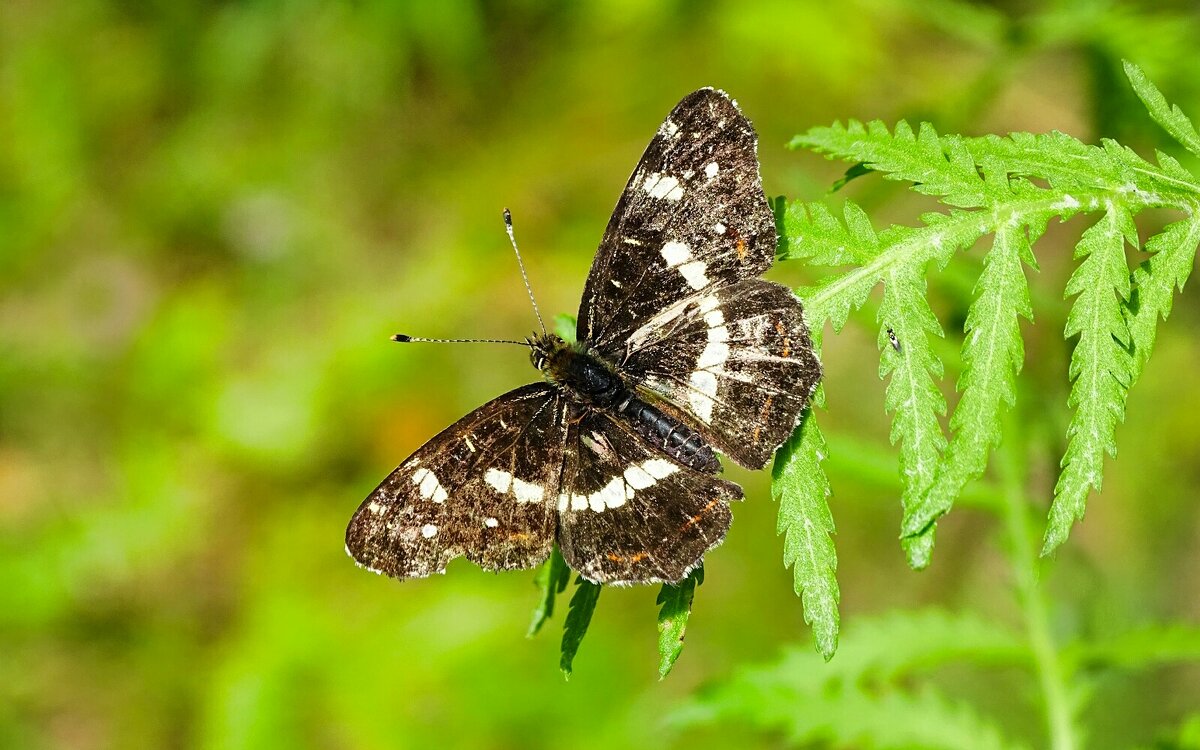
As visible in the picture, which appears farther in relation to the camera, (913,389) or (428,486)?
(428,486)

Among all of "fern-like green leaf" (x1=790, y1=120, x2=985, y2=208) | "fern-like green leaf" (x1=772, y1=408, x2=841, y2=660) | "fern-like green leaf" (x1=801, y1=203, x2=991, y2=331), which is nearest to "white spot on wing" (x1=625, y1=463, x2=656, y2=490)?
"fern-like green leaf" (x1=772, y1=408, x2=841, y2=660)

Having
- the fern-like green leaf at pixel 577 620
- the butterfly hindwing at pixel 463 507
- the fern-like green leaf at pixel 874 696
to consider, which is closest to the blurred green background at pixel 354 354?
the fern-like green leaf at pixel 874 696

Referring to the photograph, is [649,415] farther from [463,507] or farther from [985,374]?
[985,374]

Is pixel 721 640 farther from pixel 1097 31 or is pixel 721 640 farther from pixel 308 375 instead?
pixel 1097 31

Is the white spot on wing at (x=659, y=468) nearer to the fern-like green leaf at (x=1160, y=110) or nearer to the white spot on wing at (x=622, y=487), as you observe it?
the white spot on wing at (x=622, y=487)

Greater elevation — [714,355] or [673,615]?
[714,355]

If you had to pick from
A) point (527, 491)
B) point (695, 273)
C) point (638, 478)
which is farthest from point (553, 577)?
point (695, 273)

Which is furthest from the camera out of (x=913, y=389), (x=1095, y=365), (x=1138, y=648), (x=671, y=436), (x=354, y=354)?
(x=354, y=354)
